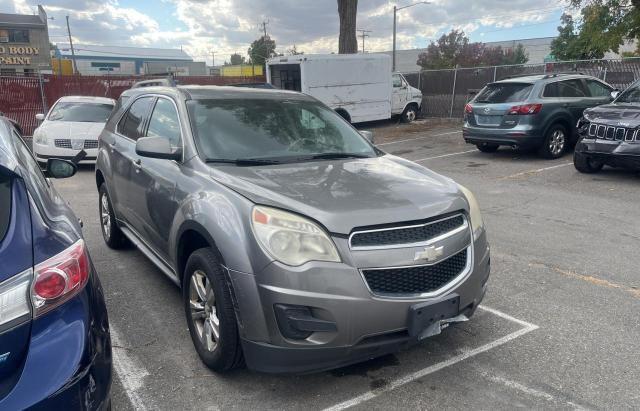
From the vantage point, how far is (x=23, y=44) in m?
60.9

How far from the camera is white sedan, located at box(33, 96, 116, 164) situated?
36.3ft

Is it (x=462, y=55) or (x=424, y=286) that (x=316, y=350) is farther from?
(x=462, y=55)

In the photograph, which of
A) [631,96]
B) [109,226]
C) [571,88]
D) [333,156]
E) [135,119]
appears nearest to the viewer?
[333,156]

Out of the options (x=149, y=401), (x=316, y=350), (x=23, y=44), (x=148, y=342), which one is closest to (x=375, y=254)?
(x=316, y=350)

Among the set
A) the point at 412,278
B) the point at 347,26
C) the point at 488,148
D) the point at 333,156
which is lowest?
the point at 488,148

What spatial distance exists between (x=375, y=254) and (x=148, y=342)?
191 cm

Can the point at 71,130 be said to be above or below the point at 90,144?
above

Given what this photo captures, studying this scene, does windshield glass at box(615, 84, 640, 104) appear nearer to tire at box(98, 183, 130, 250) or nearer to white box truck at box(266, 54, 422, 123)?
tire at box(98, 183, 130, 250)

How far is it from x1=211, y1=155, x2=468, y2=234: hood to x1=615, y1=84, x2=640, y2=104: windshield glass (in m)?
6.99

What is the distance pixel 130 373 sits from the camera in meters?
3.28

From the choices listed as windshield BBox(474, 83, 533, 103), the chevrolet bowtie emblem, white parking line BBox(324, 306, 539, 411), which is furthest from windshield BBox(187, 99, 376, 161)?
windshield BBox(474, 83, 533, 103)

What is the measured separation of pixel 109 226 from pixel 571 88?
9943 mm

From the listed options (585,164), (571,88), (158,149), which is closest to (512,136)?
(585,164)

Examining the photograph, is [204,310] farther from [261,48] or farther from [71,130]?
[261,48]
